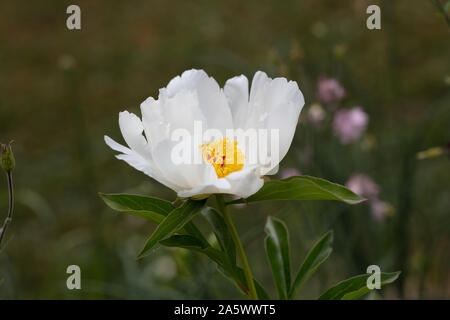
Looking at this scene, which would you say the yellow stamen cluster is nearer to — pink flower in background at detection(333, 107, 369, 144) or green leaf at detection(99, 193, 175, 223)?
green leaf at detection(99, 193, 175, 223)

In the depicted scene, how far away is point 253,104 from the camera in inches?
29.7

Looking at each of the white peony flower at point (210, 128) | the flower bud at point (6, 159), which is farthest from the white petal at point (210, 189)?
the flower bud at point (6, 159)

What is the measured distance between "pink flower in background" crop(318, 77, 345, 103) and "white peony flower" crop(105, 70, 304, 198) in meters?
0.77

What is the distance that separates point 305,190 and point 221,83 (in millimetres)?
2553

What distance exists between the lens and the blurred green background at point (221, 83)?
1532mm

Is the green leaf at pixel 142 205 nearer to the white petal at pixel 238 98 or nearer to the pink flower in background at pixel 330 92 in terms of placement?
the white petal at pixel 238 98

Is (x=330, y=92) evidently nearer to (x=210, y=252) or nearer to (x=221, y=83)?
(x=210, y=252)

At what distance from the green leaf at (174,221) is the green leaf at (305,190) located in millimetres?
75

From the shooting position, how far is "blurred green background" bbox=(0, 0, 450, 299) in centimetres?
153

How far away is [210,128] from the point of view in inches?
30.0

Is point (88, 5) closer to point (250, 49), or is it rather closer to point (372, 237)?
point (250, 49)

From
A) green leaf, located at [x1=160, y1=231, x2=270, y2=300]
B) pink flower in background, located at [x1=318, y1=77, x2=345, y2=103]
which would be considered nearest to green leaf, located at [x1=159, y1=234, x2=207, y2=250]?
green leaf, located at [x1=160, y1=231, x2=270, y2=300]

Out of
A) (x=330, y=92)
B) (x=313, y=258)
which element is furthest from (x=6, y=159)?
(x=330, y=92)
